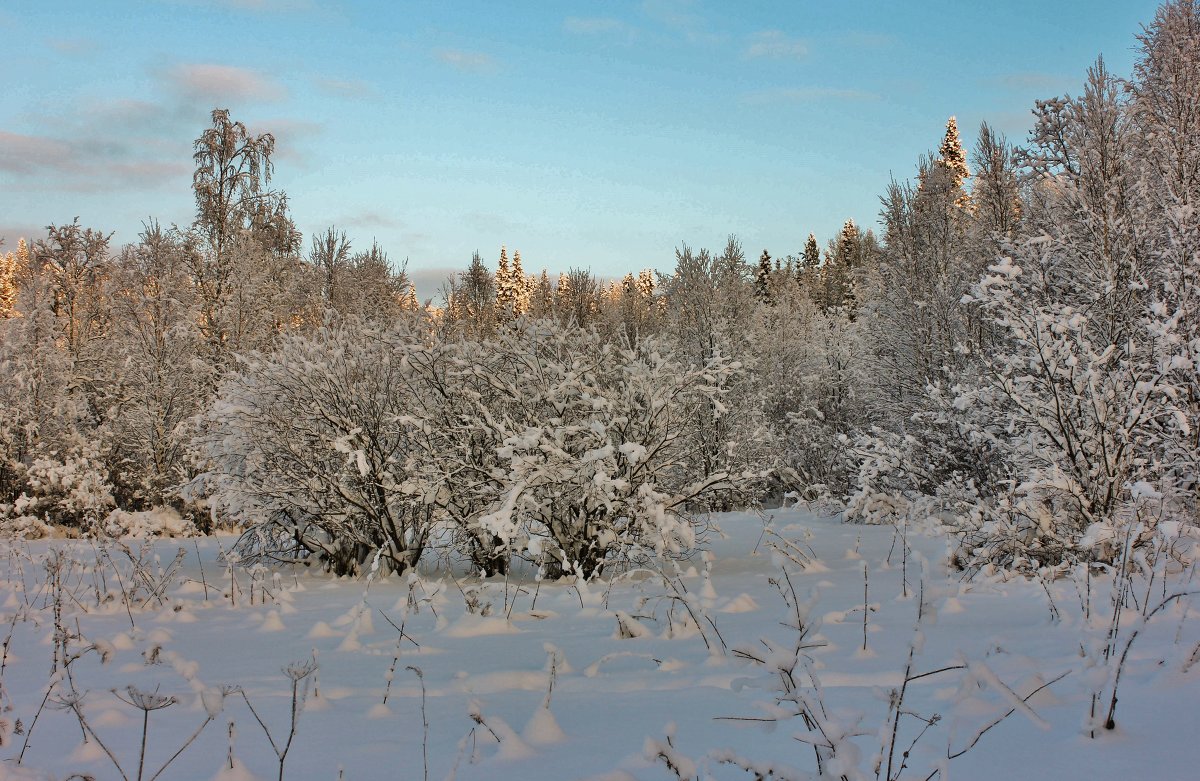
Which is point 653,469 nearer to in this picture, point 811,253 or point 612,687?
point 612,687

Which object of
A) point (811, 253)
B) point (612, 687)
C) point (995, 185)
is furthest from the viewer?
point (811, 253)

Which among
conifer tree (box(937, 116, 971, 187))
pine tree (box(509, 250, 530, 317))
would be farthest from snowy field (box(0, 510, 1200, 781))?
pine tree (box(509, 250, 530, 317))

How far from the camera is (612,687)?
12.1ft

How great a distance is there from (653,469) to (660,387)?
958mm

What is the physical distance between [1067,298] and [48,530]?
1933cm

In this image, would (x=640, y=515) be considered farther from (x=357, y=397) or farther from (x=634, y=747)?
(x=634, y=747)

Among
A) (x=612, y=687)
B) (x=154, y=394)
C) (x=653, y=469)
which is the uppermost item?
(x=154, y=394)

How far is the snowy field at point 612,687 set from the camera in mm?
2332

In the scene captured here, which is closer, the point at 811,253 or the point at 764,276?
the point at 764,276

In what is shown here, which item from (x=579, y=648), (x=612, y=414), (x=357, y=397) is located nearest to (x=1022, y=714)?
(x=579, y=648)

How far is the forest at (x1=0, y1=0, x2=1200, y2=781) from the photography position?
351 centimetres

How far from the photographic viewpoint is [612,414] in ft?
27.7

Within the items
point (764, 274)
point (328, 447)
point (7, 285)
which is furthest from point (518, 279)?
point (328, 447)

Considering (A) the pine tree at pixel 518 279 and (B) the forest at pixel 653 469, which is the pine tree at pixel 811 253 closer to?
(A) the pine tree at pixel 518 279
